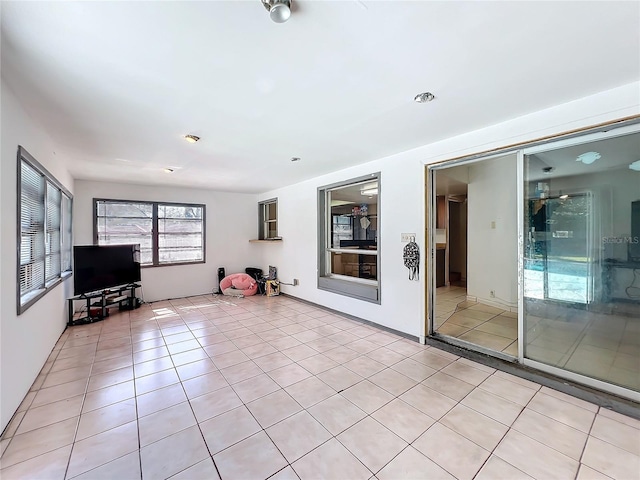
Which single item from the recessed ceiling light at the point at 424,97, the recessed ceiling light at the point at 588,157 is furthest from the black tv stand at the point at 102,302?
the recessed ceiling light at the point at 588,157

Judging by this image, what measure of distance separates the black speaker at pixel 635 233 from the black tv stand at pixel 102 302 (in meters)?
6.51

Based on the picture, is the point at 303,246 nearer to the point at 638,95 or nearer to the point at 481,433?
the point at 481,433

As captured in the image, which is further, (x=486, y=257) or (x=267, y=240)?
(x=267, y=240)

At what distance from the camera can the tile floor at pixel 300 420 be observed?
1627 millimetres

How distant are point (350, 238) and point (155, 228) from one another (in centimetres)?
420

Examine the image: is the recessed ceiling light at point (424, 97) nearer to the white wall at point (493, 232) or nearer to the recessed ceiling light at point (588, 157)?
the recessed ceiling light at point (588, 157)

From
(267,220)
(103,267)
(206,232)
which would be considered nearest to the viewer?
(103,267)

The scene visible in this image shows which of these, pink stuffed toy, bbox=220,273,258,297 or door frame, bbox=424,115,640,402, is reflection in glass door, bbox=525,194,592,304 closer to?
door frame, bbox=424,115,640,402

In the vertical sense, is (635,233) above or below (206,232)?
below

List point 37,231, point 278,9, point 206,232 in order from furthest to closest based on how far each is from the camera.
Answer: point 206,232 < point 37,231 < point 278,9

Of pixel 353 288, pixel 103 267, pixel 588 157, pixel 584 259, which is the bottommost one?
pixel 353 288

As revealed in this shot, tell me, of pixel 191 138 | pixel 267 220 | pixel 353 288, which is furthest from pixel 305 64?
pixel 267 220

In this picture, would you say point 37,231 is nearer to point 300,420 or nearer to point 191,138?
point 191,138

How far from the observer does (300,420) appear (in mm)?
2033
